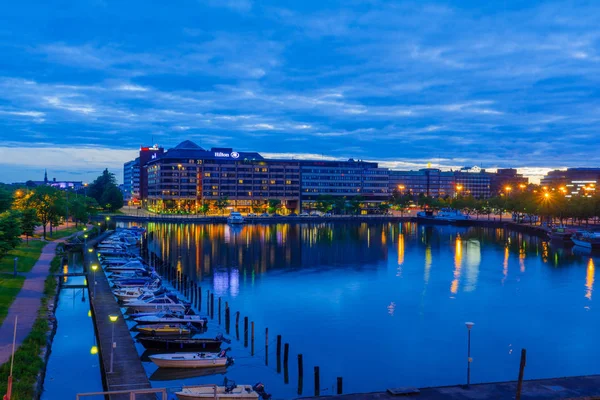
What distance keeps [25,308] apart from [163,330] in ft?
41.8

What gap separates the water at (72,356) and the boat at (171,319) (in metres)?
4.47

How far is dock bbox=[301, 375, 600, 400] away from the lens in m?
26.5

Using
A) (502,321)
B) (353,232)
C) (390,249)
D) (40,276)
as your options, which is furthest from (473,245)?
(40,276)

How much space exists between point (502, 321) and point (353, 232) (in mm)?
108398

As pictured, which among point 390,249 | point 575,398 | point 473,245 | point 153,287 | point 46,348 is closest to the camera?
point 575,398

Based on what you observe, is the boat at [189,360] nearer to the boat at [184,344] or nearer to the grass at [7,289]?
the boat at [184,344]

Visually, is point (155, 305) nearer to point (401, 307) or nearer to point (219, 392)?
point (219, 392)

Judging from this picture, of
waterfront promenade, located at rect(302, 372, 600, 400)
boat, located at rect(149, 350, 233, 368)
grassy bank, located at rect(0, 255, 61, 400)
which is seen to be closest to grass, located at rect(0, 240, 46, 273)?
grassy bank, located at rect(0, 255, 61, 400)

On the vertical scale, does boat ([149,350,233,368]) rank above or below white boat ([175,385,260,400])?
below

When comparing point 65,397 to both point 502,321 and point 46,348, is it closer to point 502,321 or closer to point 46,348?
point 46,348

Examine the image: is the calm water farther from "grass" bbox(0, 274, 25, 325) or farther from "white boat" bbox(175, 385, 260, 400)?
"grass" bbox(0, 274, 25, 325)

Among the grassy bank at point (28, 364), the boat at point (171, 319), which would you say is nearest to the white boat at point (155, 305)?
the boat at point (171, 319)

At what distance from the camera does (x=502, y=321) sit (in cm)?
5422

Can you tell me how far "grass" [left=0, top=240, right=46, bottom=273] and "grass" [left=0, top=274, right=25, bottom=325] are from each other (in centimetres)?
533
